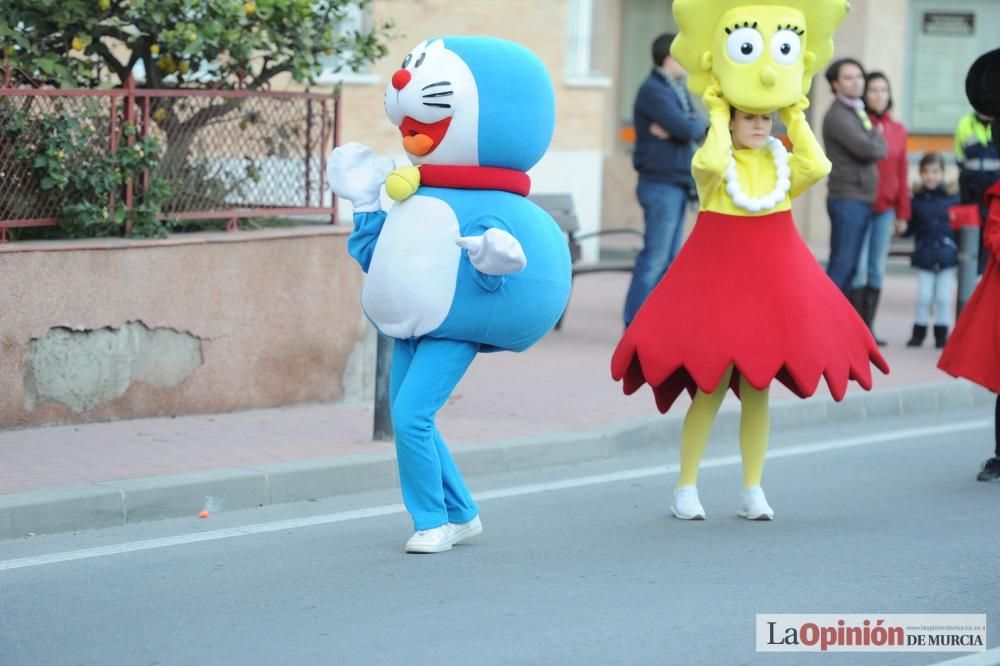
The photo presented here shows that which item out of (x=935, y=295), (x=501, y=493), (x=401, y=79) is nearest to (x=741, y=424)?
(x=501, y=493)

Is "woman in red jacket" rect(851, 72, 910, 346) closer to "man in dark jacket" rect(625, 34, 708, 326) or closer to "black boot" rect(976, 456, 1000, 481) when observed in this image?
"man in dark jacket" rect(625, 34, 708, 326)

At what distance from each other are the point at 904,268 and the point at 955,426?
9327mm

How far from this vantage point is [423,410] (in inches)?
256

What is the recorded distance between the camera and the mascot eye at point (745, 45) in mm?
7051

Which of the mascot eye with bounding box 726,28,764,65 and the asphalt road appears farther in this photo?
the mascot eye with bounding box 726,28,764,65

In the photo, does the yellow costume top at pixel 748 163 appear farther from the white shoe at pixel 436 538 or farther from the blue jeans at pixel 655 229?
the blue jeans at pixel 655 229

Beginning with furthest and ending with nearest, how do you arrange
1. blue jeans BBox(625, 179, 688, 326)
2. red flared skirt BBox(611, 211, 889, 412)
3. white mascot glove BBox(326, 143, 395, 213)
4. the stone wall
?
1. blue jeans BBox(625, 179, 688, 326)
2. the stone wall
3. red flared skirt BBox(611, 211, 889, 412)
4. white mascot glove BBox(326, 143, 395, 213)

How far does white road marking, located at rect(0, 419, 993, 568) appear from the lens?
21.8 feet

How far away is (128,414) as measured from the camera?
8.86 metres

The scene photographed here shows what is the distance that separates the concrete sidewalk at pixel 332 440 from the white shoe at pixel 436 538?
1193mm

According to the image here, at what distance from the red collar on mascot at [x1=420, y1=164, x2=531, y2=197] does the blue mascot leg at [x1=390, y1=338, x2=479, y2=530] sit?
1.90 ft

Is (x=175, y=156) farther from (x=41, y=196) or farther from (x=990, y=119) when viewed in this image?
(x=990, y=119)

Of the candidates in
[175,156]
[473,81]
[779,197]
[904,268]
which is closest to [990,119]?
[779,197]

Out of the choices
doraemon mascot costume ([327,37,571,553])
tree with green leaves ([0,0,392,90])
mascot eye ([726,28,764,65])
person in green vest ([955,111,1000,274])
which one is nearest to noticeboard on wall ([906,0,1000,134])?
person in green vest ([955,111,1000,274])
